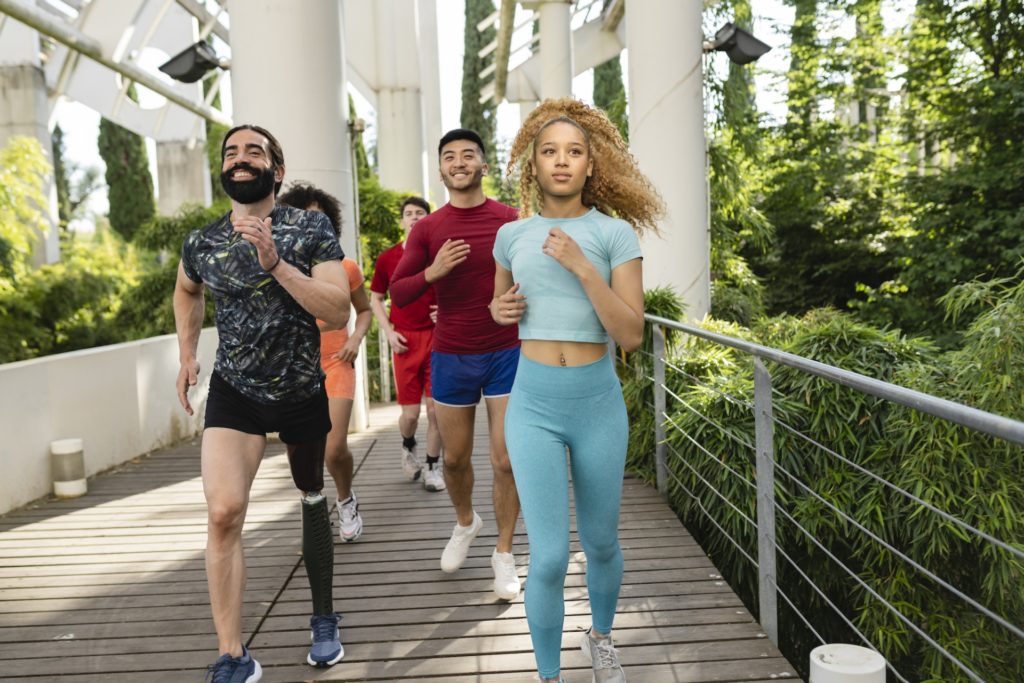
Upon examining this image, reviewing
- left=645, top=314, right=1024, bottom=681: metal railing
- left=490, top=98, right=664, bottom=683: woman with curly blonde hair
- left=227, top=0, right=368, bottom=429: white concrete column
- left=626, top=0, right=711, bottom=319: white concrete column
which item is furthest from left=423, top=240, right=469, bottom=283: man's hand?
left=626, top=0, right=711, bottom=319: white concrete column

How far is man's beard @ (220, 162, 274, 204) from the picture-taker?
2.96m

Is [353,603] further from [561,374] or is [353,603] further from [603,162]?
[603,162]

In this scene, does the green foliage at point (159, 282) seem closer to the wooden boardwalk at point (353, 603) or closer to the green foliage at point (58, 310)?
the green foliage at point (58, 310)

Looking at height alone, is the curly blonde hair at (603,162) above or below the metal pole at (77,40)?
below

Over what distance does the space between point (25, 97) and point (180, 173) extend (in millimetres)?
8239

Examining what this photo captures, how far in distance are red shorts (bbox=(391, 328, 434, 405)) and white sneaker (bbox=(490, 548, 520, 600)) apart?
7.20 feet

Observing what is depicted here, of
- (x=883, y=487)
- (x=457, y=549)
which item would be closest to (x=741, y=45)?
(x=883, y=487)

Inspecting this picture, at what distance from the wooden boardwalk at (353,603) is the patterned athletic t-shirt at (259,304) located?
1.02m

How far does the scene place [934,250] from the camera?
1278cm

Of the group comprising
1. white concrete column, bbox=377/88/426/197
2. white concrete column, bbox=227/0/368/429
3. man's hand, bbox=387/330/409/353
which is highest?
white concrete column, bbox=377/88/426/197

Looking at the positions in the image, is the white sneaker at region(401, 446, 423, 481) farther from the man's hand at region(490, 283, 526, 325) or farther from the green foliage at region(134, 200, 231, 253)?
the green foliage at region(134, 200, 231, 253)

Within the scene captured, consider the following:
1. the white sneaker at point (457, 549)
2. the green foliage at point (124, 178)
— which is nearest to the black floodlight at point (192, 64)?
the white sneaker at point (457, 549)

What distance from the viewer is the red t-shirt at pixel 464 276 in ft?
12.6

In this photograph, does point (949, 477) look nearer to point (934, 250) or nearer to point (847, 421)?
point (847, 421)
